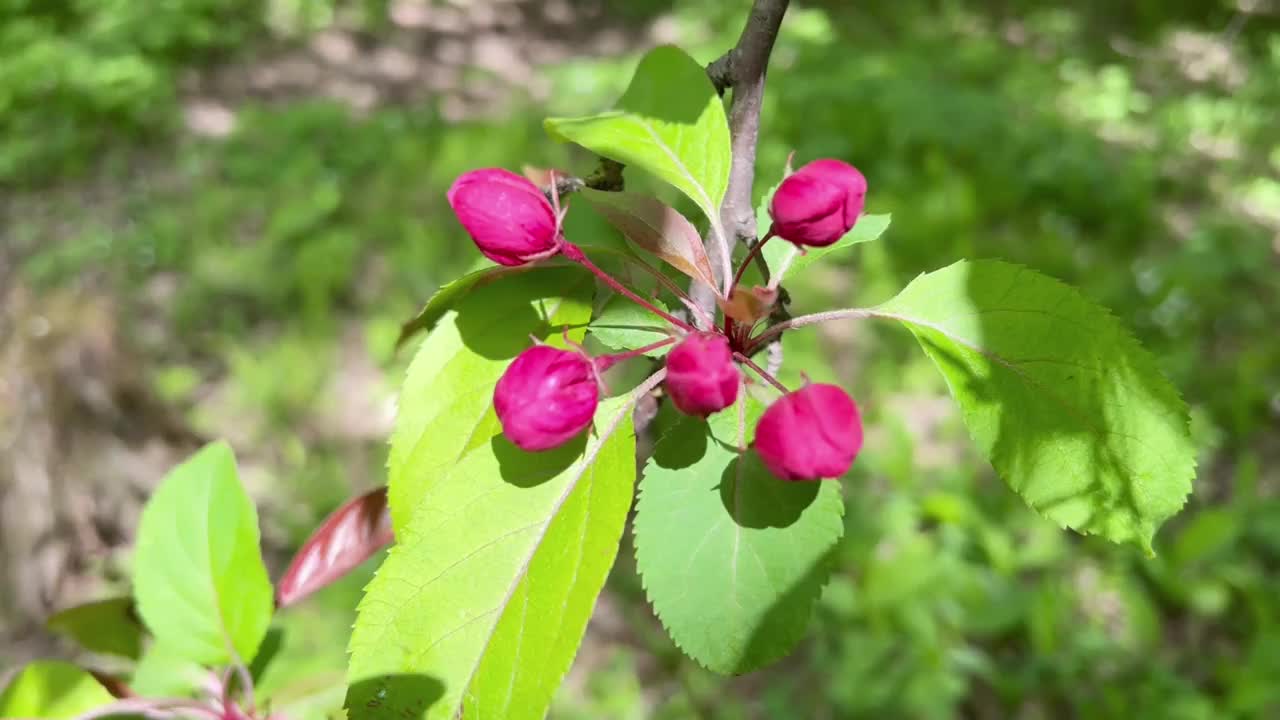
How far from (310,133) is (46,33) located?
202cm

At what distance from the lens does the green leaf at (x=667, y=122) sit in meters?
0.67

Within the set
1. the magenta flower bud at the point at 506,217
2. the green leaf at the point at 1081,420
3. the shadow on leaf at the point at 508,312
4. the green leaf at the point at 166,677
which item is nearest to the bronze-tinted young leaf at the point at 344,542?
the green leaf at the point at 166,677

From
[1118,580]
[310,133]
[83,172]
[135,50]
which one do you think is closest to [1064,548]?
[1118,580]

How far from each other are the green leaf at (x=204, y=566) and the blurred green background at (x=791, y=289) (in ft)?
1.83

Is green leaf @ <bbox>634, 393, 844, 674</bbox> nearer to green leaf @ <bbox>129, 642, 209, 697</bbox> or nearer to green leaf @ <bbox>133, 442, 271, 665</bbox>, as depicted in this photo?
green leaf @ <bbox>133, 442, 271, 665</bbox>

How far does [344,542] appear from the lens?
961mm

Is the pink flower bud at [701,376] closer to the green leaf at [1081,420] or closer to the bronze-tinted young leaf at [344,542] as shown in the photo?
the green leaf at [1081,420]

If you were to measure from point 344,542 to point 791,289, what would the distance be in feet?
8.66

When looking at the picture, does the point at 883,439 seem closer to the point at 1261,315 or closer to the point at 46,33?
the point at 1261,315

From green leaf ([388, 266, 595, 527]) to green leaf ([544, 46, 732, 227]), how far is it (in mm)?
125

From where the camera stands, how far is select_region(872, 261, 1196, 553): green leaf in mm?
615

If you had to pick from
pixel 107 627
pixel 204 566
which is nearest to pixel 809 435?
pixel 204 566

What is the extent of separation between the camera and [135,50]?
5082 millimetres

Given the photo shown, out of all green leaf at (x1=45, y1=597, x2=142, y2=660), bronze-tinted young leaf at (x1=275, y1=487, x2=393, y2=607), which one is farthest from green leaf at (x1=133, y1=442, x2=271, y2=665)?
green leaf at (x1=45, y1=597, x2=142, y2=660)
